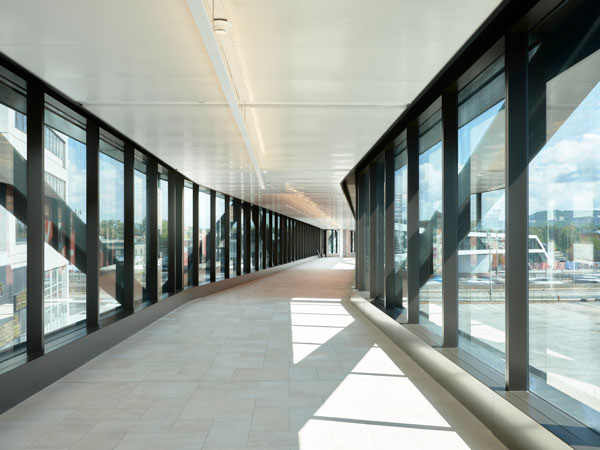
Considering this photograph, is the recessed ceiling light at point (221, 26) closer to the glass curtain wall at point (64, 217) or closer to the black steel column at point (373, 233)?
the glass curtain wall at point (64, 217)

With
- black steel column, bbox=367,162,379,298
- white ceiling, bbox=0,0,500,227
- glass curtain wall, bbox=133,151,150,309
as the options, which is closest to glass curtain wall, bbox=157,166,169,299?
glass curtain wall, bbox=133,151,150,309

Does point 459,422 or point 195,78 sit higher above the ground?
point 195,78

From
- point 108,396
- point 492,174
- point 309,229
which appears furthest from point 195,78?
point 309,229

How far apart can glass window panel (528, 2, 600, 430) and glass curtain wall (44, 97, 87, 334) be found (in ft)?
17.2

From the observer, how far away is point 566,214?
3.30m

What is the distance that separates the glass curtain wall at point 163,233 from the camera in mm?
11039

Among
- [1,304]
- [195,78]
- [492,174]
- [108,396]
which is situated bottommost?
[108,396]

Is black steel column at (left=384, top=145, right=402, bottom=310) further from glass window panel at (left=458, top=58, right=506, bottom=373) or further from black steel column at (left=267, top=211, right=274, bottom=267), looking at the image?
black steel column at (left=267, top=211, right=274, bottom=267)

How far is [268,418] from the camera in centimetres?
436

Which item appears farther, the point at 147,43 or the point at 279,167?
the point at 279,167

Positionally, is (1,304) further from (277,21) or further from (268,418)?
(277,21)

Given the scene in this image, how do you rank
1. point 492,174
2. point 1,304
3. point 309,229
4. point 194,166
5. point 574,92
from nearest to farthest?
1. point 574,92
2. point 492,174
3. point 1,304
4. point 194,166
5. point 309,229

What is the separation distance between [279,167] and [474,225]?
6.24 metres

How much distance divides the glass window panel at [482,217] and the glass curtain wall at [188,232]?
29.6 feet
